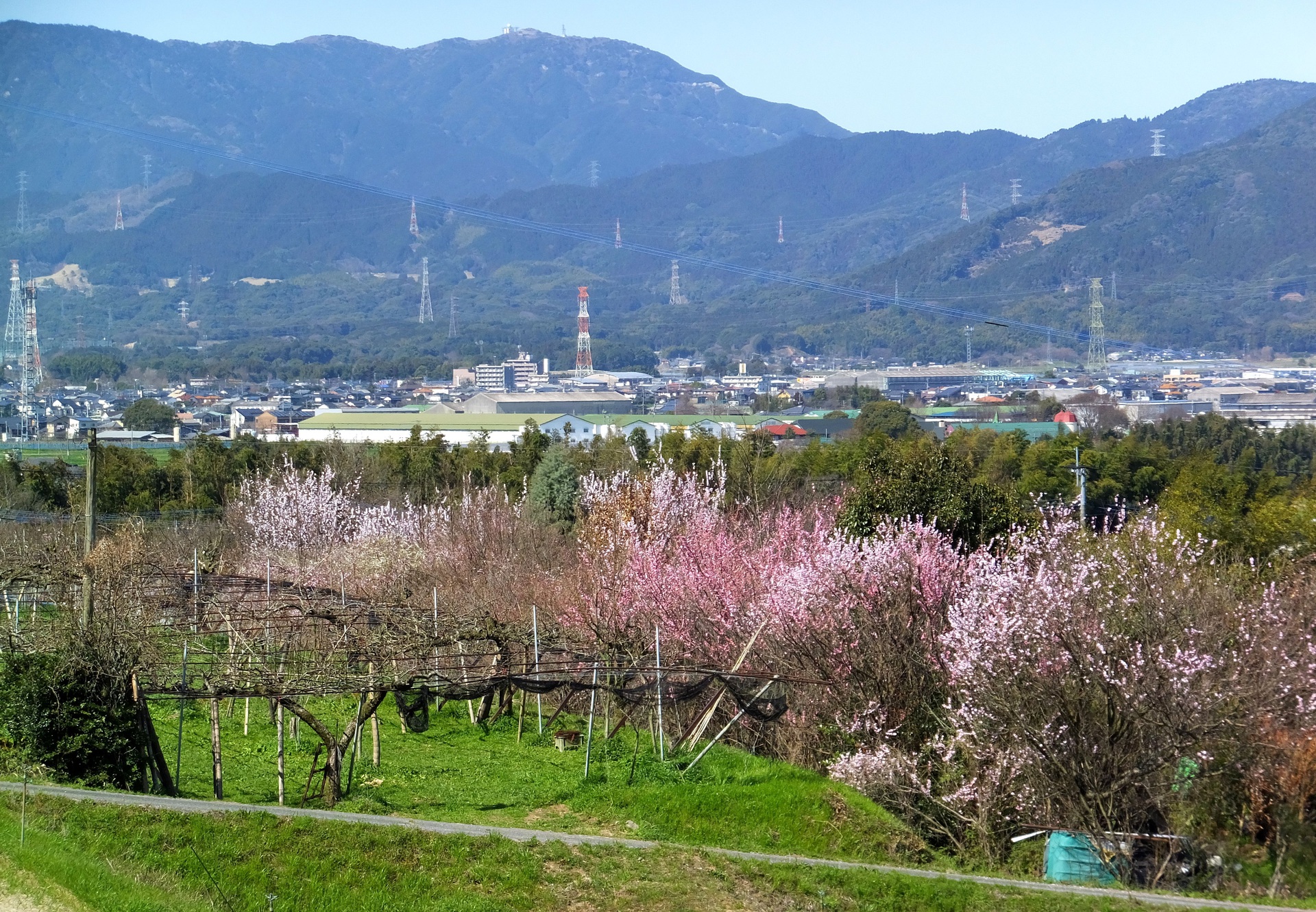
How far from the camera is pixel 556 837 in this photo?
40.3 feet

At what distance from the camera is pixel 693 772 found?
14953 millimetres

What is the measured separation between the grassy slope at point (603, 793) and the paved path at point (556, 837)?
61 cm

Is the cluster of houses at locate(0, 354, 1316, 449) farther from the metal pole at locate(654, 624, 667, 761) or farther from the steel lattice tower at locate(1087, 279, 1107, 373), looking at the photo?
the metal pole at locate(654, 624, 667, 761)

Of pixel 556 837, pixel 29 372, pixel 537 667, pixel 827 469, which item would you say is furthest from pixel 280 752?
pixel 29 372

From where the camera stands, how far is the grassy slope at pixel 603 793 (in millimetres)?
Result: 13570

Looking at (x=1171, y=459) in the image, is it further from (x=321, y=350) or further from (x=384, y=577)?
(x=321, y=350)

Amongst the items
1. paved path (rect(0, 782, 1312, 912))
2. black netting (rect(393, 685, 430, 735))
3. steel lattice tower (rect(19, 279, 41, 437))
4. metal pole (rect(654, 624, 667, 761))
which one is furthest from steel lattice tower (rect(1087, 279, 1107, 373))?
paved path (rect(0, 782, 1312, 912))

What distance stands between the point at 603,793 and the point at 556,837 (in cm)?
193

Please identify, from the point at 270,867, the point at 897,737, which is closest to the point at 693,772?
the point at 897,737

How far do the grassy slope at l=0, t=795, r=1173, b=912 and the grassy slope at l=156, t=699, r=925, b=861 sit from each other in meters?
1.32

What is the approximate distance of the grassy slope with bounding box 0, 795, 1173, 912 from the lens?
10.9m

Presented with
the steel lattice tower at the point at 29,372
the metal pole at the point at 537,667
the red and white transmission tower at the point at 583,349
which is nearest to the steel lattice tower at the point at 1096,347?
the red and white transmission tower at the point at 583,349

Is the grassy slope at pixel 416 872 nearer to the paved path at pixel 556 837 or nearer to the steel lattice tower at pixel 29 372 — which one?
the paved path at pixel 556 837

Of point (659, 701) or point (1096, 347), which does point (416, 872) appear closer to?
point (659, 701)
